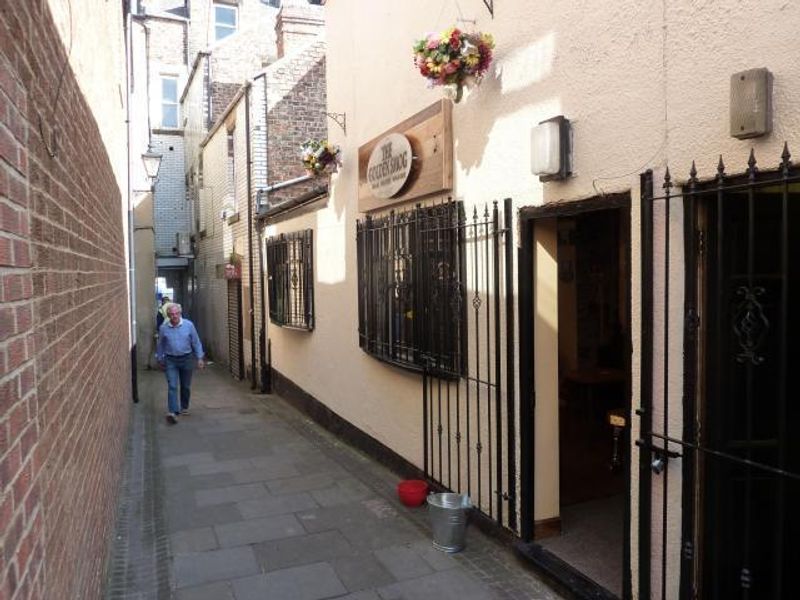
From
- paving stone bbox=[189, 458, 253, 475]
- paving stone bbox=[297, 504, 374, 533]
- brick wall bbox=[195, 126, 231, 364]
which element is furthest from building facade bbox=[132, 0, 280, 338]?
paving stone bbox=[297, 504, 374, 533]

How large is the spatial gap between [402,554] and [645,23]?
3.74 metres

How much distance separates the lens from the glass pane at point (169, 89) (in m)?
21.7

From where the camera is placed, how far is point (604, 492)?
5.52 metres

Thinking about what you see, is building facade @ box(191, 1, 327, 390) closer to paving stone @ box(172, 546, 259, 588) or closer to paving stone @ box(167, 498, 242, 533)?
paving stone @ box(167, 498, 242, 533)

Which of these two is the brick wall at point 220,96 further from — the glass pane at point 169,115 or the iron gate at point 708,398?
the iron gate at point 708,398

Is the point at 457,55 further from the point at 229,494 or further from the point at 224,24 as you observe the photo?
the point at 224,24

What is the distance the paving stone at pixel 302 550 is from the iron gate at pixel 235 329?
8.87 metres

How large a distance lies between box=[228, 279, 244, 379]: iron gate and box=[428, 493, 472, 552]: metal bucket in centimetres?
944

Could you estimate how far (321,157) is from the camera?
7.68 metres

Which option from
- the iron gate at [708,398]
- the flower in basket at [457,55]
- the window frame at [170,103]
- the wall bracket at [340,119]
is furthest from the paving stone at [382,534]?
the window frame at [170,103]

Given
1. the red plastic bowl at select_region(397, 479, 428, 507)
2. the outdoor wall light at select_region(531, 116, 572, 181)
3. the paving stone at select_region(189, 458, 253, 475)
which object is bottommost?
the paving stone at select_region(189, 458, 253, 475)

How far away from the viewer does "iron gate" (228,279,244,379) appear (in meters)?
13.7

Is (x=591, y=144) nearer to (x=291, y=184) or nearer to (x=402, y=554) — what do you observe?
(x=402, y=554)

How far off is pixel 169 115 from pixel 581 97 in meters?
20.4
